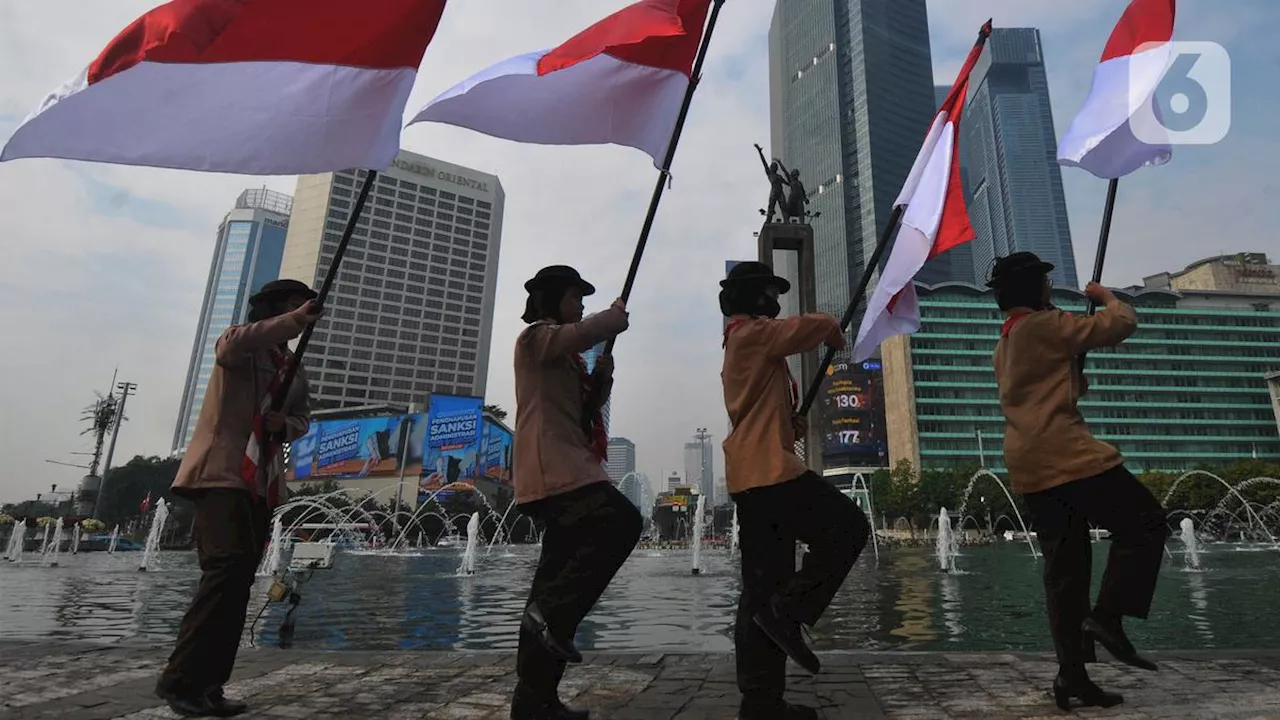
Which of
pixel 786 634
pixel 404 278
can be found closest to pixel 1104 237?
pixel 786 634

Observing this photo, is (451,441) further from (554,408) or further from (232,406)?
(554,408)

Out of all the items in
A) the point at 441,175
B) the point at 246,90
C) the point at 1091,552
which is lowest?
the point at 1091,552

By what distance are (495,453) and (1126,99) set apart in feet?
292

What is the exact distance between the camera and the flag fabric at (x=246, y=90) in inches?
134

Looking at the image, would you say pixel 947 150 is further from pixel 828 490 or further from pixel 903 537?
pixel 903 537

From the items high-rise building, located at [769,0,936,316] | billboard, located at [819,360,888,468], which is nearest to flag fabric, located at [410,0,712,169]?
billboard, located at [819,360,888,468]

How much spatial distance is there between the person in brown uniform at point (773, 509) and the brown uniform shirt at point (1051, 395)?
3.14 feet

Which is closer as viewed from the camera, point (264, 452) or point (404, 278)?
point (264, 452)

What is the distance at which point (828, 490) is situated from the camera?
10.4 feet

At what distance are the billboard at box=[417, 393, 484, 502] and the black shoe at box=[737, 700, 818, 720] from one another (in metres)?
82.6

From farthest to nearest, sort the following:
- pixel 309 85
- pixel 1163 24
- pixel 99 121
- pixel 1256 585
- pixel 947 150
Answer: pixel 1256 585, pixel 947 150, pixel 1163 24, pixel 309 85, pixel 99 121

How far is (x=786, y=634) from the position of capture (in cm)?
283

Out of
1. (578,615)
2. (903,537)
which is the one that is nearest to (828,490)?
(578,615)

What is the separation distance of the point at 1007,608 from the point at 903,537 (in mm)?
63285
